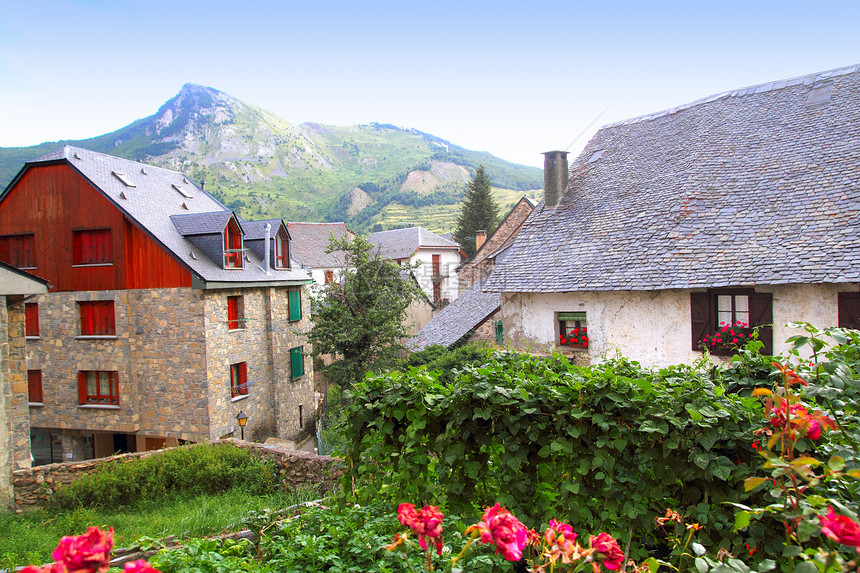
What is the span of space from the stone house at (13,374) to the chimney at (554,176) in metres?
13.3

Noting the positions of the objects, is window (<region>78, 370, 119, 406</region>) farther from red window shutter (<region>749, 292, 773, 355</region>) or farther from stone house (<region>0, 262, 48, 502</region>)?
red window shutter (<region>749, 292, 773, 355</region>)

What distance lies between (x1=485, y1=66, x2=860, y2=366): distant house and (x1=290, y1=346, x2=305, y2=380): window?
9444 millimetres

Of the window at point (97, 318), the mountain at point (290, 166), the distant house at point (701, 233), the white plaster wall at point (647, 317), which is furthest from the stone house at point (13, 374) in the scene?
the mountain at point (290, 166)

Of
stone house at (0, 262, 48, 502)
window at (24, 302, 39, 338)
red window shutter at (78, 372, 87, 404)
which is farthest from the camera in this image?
window at (24, 302, 39, 338)

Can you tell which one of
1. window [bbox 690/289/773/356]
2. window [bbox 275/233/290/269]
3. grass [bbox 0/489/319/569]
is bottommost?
grass [bbox 0/489/319/569]

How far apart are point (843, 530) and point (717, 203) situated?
12.5 meters

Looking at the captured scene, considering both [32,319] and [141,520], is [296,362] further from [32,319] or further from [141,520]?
[141,520]

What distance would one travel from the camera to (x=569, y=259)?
1316cm

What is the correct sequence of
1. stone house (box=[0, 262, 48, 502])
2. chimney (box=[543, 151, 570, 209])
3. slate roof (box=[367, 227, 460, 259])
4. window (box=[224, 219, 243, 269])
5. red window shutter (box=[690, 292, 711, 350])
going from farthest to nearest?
1. slate roof (box=[367, 227, 460, 259])
2. window (box=[224, 219, 243, 269])
3. chimney (box=[543, 151, 570, 209])
4. red window shutter (box=[690, 292, 711, 350])
5. stone house (box=[0, 262, 48, 502])

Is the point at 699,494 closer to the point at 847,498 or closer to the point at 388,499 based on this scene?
the point at 847,498

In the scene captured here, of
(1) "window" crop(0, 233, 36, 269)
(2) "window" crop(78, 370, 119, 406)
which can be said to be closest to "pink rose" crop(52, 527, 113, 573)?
(2) "window" crop(78, 370, 119, 406)

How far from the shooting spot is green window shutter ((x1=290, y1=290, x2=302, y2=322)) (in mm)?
19763

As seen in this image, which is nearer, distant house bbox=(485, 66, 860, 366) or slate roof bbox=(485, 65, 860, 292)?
distant house bbox=(485, 66, 860, 366)

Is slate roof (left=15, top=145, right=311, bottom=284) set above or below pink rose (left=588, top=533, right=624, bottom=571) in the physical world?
above
